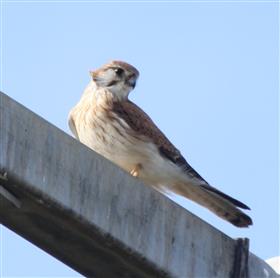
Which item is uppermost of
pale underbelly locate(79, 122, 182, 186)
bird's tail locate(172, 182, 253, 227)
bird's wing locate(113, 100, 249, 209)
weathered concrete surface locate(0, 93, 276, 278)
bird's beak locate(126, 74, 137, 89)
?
bird's beak locate(126, 74, 137, 89)

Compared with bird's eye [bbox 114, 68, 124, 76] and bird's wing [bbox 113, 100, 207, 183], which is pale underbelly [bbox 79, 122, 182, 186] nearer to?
bird's wing [bbox 113, 100, 207, 183]

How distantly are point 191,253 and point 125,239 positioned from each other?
500mm

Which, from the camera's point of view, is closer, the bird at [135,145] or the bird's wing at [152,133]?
the bird at [135,145]

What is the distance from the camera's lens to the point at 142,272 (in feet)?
18.2

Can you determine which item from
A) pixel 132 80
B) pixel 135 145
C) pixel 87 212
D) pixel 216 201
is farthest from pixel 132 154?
pixel 87 212

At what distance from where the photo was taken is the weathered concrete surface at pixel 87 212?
5219 mm

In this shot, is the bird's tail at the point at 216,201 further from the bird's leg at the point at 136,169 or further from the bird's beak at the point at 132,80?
the bird's beak at the point at 132,80

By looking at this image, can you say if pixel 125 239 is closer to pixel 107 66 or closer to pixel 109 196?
pixel 109 196

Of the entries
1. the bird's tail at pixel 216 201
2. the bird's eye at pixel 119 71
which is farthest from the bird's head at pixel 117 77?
the bird's tail at pixel 216 201

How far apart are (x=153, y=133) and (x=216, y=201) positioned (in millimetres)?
1056

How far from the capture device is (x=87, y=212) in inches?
211

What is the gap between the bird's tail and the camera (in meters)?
7.33

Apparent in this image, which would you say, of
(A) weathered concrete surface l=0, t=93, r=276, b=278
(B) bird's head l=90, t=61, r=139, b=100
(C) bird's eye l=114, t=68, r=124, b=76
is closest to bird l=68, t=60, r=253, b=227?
(B) bird's head l=90, t=61, r=139, b=100

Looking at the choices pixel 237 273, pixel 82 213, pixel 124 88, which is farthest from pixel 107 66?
pixel 82 213
